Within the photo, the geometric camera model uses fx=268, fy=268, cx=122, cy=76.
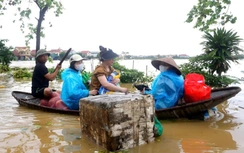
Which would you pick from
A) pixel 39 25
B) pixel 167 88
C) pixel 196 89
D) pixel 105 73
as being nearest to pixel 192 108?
pixel 196 89

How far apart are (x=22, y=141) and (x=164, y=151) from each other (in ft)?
6.12

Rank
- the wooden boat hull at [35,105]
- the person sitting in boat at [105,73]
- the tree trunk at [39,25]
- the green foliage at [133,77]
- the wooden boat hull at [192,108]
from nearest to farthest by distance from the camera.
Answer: the wooden boat hull at [192,108] < the person sitting in boat at [105,73] < the wooden boat hull at [35,105] < the green foliage at [133,77] < the tree trunk at [39,25]

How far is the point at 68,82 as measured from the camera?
5273 millimetres

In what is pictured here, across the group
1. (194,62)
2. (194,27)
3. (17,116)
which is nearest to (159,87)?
(17,116)

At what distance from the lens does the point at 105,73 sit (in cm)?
489

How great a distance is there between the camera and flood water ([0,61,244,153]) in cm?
329

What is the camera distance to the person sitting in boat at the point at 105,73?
4.68 m

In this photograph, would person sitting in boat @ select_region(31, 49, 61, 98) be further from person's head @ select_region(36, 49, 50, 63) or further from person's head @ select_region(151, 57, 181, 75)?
person's head @ select_region(151, 57, 181, 75)

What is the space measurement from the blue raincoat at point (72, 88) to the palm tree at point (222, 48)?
684 centimetres

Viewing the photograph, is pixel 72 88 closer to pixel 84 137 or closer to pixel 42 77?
pixel 42 77

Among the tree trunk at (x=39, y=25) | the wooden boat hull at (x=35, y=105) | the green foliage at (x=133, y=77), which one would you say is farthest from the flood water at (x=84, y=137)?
the tree trunk at (x=39, y=25)

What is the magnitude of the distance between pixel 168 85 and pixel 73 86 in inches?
73.0

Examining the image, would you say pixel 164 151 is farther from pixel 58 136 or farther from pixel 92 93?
pixel 92 93

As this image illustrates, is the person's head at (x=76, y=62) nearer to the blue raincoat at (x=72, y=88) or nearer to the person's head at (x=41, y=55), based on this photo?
the blue raincoat at (x=72, y=88)
